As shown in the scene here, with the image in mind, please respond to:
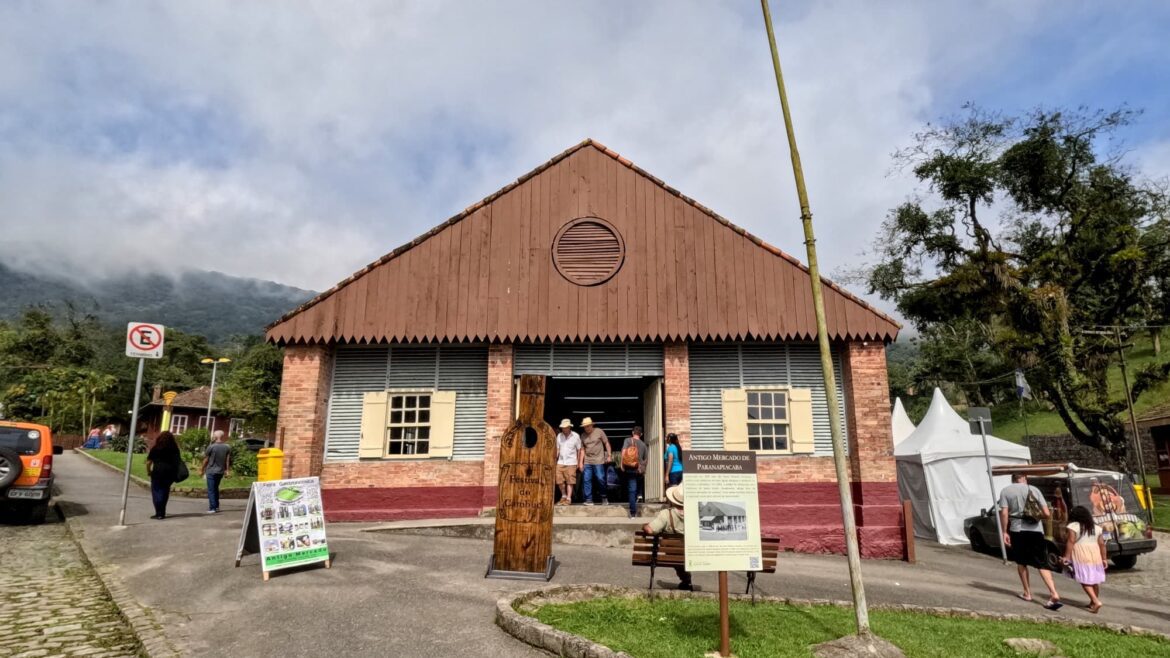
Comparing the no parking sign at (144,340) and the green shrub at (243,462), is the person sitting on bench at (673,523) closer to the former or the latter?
the no parking sign at (144,340)

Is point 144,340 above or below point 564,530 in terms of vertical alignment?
above

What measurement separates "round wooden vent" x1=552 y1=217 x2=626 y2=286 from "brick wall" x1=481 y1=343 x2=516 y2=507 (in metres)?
2.11

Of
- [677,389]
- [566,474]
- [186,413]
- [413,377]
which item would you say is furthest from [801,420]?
[186,413]

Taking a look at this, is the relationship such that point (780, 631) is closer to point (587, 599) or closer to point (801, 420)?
point (587, 599)

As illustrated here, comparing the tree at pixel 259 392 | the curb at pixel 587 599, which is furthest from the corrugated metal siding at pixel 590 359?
the tree at pixel 259 392

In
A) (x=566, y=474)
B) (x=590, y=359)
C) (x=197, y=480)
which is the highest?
(x=590, y=359)

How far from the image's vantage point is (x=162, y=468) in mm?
11820

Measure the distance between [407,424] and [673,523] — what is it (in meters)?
7.13

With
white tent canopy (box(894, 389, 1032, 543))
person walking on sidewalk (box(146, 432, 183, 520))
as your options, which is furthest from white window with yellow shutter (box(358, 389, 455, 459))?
white tent canopy (box(894, 389, 1032, 543))

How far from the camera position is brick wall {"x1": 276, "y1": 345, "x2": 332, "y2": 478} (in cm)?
1242

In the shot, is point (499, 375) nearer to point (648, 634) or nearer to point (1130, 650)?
point (648, 634)

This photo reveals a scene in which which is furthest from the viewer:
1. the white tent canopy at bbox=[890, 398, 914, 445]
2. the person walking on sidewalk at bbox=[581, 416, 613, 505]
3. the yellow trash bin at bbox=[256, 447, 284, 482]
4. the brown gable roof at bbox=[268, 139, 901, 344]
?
the white tent canopy at bbox=[890, 398, 914, 445]

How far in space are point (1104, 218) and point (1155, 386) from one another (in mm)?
6146

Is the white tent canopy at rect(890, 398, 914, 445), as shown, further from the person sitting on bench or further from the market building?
the person sitting on bench
